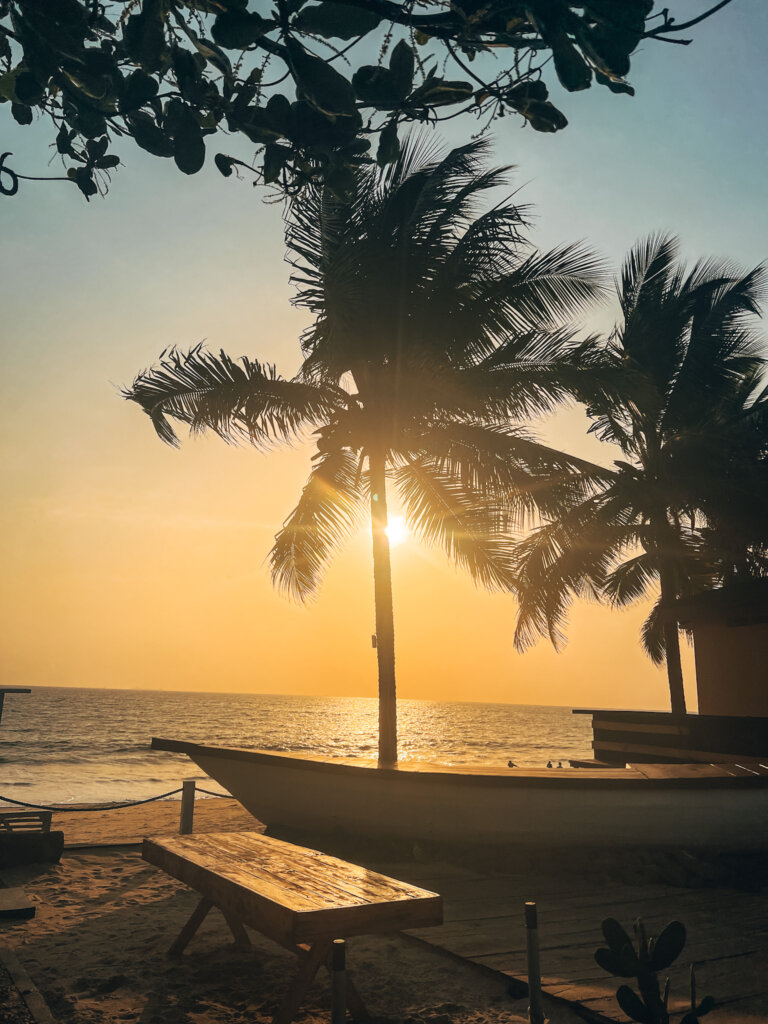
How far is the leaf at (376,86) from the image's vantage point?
74.2 inches

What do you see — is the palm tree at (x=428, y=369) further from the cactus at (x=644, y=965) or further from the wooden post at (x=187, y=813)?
the cactus at (x=644, y=965)

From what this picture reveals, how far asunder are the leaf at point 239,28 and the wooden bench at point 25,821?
9.04m

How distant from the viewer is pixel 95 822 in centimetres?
1302

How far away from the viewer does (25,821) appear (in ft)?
28.9

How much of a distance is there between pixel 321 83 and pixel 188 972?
5.40 meters

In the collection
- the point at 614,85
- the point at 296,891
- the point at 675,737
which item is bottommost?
the point at 296,891

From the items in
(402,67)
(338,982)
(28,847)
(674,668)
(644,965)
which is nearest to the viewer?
(402,67)

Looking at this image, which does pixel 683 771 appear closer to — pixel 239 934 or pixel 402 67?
pixel 239 934

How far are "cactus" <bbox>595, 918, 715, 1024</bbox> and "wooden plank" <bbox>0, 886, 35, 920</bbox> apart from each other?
16.6ft

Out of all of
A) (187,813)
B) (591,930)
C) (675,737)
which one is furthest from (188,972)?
(675,737)

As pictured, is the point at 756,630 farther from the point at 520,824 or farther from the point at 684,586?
the point at 520,824

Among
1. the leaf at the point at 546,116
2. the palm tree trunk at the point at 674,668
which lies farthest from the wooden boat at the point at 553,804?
the palm tree trunk at the point at 674,668

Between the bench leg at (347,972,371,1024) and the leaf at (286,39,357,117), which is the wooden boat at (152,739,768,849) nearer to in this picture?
the bench leg at (347,972,371,1024)

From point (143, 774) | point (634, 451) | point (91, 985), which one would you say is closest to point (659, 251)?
point (634, 451)
